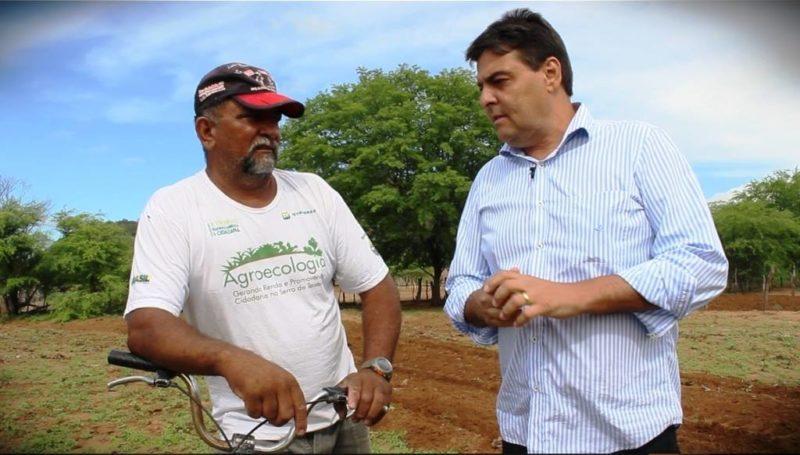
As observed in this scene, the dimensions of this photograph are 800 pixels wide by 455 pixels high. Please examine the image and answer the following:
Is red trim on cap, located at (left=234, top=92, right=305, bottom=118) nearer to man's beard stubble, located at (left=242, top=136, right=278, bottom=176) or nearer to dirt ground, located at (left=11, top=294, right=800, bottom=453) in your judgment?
man's beard stubble, located at (left=242, top=136, right=278, bottom=176)

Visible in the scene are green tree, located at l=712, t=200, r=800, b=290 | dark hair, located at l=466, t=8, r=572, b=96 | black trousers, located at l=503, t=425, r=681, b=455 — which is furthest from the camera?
green tree, located at l=712, t=200, r=800, b=290

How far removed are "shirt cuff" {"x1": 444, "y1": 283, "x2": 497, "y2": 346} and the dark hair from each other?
78 cm

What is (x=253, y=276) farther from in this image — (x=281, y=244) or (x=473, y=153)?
(x=473, y=153)

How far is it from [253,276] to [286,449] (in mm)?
604

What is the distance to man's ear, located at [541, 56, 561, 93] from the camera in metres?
2.13

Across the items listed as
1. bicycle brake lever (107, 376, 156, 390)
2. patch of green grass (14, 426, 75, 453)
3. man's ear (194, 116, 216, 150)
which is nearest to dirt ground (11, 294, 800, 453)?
patch of green grass (14, 426, 75, 453)

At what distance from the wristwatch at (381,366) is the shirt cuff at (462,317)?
27 centimetres

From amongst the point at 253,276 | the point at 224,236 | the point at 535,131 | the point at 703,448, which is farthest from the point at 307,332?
the point at 703,448

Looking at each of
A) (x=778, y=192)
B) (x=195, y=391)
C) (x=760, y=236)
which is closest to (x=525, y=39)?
(x=195, y=391)

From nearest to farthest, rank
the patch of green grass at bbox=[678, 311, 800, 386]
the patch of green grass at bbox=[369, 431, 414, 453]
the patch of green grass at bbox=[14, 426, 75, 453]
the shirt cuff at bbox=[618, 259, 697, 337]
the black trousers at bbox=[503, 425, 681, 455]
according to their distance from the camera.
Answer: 1. the shirt cuff at bbox=[618, 259, 697, 337]
2. the black trousers at bbox=[503, 425, 681, 455]
3. the patch of green grass at bbox=[369, 431, 414, 453]
4. the patch of green grass at bbox=[14, 426, 75, 453]
5. the patch of green grass at bbox=[678, 311, 800, 386]

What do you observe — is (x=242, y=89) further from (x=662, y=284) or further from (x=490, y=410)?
(x=490, y=410)

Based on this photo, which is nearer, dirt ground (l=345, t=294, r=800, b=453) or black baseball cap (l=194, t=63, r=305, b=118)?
black baseball cap (l=194, t=63, r=305, b=118)

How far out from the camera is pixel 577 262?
198 centimetres

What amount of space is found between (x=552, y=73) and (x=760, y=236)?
Result: 25634 millimetres
